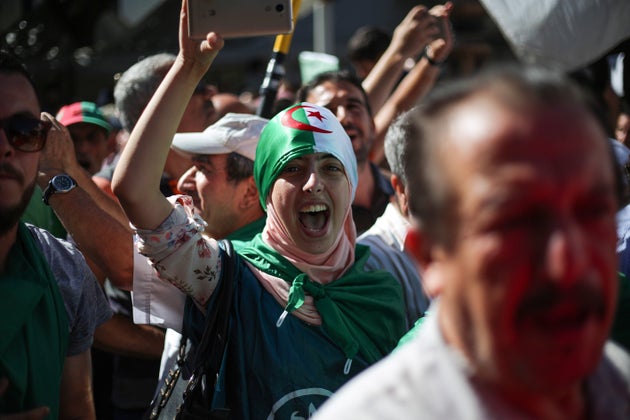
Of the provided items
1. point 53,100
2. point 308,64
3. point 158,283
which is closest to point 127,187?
point 158,283

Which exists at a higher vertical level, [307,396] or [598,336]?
[598,336]

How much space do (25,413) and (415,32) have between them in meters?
3.16

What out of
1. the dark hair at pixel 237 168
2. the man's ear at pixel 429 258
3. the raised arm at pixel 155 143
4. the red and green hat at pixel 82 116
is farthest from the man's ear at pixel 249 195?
the man's ear at pixel 429 258

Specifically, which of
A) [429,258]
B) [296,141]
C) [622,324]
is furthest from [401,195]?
[429,258]

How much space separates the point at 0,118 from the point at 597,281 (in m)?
1.57

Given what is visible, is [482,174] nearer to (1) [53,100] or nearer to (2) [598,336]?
(2) [598,336]

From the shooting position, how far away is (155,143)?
2434 millimetres

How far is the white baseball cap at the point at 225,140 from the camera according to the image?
11.1ft

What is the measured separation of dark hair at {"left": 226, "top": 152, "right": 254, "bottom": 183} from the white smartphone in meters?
0.76

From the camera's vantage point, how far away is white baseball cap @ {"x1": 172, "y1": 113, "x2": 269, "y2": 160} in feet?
11.1

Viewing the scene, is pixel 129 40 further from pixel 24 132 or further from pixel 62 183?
pixel 24 132

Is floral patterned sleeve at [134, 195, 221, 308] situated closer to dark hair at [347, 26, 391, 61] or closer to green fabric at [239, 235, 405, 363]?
green fabric at [239, 235, 405, 363]

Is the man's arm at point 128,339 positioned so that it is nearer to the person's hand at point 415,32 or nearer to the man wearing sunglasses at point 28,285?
the man wearing sunglasses at point 28,285

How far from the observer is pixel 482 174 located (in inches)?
45.9
